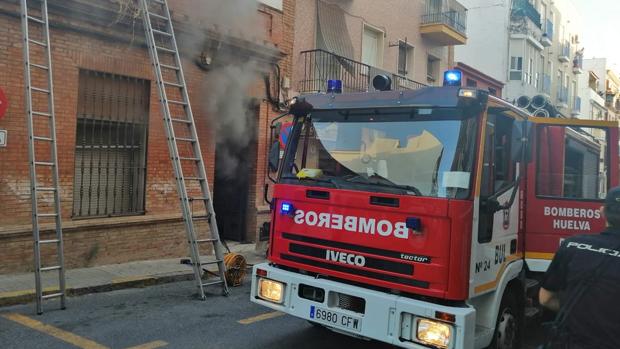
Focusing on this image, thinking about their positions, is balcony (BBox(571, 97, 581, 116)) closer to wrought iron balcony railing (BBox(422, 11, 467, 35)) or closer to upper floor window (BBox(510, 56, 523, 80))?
upper floor window (BBox(510, 56, 523, 80))

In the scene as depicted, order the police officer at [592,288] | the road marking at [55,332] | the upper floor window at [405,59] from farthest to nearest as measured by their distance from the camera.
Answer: the upper floor window at [405,59] → the road marking at [55,332] → the police officer at [592,288]

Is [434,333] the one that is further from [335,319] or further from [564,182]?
[564,182]

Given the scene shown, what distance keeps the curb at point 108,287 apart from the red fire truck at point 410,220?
3116 millimetres

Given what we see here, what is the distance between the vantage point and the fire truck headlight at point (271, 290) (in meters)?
4.32

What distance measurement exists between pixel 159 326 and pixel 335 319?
7.46 ft

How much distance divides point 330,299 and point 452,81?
191 centimetres

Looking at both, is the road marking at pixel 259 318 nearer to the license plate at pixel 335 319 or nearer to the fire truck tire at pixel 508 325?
the license plate at pixel 335 319

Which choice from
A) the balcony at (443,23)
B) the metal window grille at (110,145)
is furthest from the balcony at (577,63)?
the metal window grille at (110,145)

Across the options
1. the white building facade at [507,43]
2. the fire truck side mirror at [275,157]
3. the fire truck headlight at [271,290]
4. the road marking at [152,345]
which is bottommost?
the road marking at [152,345]

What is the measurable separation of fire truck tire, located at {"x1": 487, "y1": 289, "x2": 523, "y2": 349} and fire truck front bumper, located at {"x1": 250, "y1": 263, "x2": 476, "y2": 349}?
690mm

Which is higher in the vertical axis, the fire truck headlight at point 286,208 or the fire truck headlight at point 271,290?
the fire truck headlight at point 286,208

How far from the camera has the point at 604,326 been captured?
7.97 feet

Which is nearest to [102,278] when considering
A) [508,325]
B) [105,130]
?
[105,130]

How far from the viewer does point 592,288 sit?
248 cm
